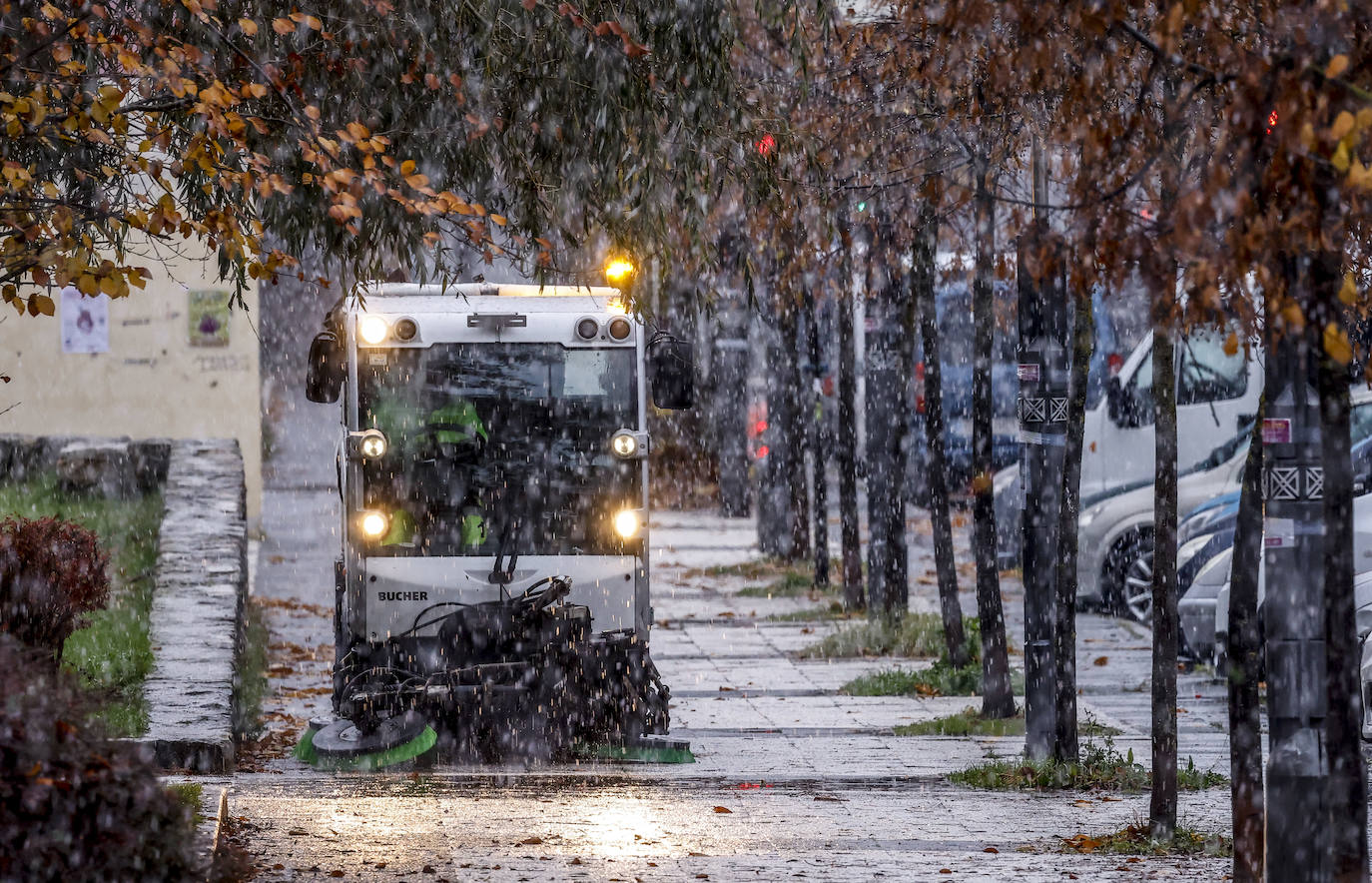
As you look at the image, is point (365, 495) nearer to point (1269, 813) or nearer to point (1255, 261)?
point (1269, 813)

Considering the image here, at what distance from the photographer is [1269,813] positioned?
5.99 meters

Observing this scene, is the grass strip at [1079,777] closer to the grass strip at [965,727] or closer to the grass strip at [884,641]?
the grass strip at [965,727]

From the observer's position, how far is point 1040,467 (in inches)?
406

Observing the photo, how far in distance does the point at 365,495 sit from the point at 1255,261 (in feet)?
22.7

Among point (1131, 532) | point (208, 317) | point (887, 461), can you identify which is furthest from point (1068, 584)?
point (208, 317)

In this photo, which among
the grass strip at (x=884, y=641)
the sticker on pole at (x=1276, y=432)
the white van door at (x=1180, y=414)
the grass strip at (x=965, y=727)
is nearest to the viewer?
the sticker on pole at (x=1276, y=432)

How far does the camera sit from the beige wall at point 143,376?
21.5 metres

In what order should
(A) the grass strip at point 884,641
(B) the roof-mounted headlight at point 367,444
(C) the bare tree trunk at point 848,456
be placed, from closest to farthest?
(B) the roof-mounted headlight at point 367,444 → (A) the grass strip at point 884,641 → (C) the bare tree trunk at point 848,456

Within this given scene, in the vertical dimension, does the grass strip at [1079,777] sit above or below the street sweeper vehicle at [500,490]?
below

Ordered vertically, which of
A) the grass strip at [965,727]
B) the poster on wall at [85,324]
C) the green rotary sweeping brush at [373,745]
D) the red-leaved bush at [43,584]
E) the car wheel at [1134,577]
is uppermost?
the poster on wall at [85,324]

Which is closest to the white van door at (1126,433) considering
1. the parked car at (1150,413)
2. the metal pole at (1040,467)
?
the parked car at (1150,413)

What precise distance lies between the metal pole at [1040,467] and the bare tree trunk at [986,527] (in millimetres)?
1433

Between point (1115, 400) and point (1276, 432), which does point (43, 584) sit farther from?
point (1115, 400)

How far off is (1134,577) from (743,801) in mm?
8281
